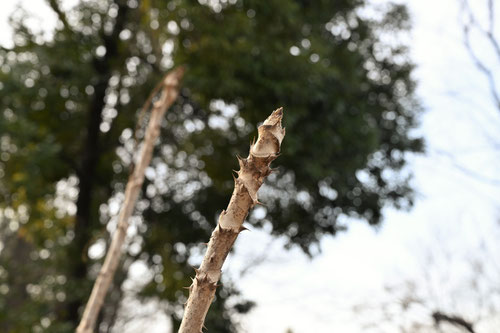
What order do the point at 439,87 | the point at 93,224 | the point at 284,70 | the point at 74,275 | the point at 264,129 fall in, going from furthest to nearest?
the point at 93,224
the point at 74,275
the point at 284,70
the point at 439,87
the point at 264,129

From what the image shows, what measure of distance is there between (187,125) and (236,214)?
8135 mm

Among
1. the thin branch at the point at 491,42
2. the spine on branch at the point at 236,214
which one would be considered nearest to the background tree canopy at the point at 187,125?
the thin branch at the point at 491,42

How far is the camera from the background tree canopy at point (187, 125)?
6.87 m

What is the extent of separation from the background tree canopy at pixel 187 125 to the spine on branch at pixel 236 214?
575 cm

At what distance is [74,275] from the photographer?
806 cm

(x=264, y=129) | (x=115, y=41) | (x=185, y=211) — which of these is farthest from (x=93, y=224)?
(x=264, y=129)

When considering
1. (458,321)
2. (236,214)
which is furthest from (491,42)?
(236,214)

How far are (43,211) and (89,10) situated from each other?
9.01 ft

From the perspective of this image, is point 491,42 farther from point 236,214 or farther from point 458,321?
point 236,214

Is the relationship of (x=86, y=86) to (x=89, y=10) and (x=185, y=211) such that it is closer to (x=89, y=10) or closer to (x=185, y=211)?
(x=89, y=10)

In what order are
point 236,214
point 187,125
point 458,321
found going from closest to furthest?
point 236,214 → point 458,321 → point 187,125

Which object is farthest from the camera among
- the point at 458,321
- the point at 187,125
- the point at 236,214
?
the point at 187,125

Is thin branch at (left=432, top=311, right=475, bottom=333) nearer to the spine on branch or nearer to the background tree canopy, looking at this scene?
the spine on branch

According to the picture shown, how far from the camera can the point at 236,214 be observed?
95 centimetres
